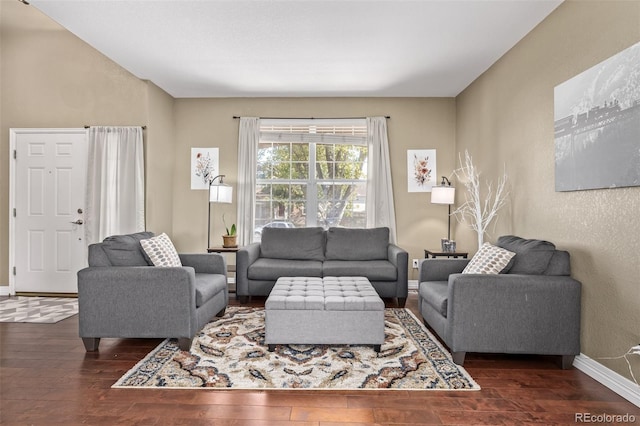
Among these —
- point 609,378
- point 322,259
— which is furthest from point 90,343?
point 609,378

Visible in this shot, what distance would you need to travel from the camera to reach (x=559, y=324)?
2.65 metres

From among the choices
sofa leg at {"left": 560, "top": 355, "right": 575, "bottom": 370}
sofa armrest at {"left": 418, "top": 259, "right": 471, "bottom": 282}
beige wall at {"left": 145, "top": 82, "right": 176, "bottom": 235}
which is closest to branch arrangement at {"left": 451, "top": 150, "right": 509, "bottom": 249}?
sofa armrest at {"left": 418, "top": 259, "right": 471, "bottom": 282}

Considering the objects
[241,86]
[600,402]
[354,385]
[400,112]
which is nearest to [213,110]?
[241,86]

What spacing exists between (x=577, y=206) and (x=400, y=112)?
3139 millimetres

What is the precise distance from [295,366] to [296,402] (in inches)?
18.6

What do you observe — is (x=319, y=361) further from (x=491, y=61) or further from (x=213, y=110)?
(x=213, y=110)

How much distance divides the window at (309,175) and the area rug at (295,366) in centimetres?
246

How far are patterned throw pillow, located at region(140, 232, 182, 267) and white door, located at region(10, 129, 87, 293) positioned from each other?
2.20 metres

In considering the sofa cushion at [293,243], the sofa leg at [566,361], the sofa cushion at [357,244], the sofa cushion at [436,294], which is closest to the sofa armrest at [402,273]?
the sofa cushion at [357,244]

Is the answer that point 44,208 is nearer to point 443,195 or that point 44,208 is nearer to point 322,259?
point 322,259

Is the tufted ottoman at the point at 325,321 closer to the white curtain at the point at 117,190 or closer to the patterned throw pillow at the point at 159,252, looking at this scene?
the patterned throw pillow at the point at 159,252

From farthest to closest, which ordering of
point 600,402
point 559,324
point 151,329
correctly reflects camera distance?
point 151,329, point 559,324, point 600,402

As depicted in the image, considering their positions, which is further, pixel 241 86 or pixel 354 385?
pixel 241 86

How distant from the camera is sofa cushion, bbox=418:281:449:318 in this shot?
295 centimetres
